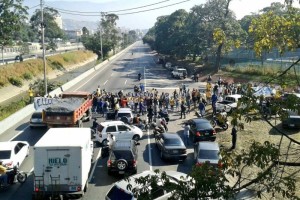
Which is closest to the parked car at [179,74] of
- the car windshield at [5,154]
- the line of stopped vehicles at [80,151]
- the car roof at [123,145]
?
the line of stopped vehicles at [80,151]

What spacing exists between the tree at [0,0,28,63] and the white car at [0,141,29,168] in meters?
30.0

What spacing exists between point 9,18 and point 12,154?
3195 cm

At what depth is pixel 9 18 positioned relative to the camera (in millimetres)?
47562

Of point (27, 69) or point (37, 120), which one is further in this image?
point (27, 69)

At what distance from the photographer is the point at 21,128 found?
30.2 m

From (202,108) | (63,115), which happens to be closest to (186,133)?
(202,108)

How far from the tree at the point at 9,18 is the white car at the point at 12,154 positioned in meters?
30.0

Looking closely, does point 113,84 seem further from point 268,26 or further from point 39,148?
point 268,26

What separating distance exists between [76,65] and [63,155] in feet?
278

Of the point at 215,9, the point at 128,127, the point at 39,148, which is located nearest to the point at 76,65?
the point at 215,9

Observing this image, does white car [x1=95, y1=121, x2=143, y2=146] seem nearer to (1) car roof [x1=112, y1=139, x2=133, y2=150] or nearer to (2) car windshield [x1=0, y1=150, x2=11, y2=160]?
(1) car roof [x1=112, y1=139, x2=133, y2=150]

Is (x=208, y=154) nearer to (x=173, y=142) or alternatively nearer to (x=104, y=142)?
(x=173, y=142)

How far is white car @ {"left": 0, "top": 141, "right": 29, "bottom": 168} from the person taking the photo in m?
19.3

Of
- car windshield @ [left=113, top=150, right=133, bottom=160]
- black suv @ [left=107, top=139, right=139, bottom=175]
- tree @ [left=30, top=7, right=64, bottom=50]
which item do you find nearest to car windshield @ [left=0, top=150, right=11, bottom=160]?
black suv @ [left=107, top=139, right=139, bottom=175]
